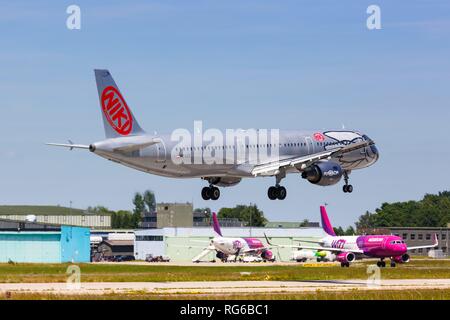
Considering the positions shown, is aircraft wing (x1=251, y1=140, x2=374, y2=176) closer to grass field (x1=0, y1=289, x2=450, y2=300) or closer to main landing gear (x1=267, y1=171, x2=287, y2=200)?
main landing gear (x1=267, y1=171, x2=287, y2=200)

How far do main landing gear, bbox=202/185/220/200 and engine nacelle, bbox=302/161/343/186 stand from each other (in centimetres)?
774

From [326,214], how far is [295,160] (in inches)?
2651

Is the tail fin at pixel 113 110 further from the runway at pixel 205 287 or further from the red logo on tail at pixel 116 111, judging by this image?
the runway at pixel 205 287

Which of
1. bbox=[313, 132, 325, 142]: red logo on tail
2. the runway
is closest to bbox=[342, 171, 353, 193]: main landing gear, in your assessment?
bbox=[313, 132, 325, 142]: red logo on tail

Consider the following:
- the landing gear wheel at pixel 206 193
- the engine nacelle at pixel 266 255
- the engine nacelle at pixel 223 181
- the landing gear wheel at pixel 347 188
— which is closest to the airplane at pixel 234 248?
the engine nacelle at pixel 266 255

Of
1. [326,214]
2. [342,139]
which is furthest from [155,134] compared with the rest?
[326,214]

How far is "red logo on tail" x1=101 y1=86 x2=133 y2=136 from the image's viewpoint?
83.1 meters

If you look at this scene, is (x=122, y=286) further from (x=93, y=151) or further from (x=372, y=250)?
(x=372, y=250)

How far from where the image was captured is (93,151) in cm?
8019

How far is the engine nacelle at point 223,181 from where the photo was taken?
9288 centimetres
